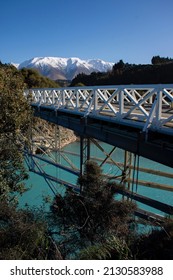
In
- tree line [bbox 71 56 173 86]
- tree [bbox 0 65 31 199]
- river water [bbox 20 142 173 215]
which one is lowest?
river water [bbox 20 142 173 215]

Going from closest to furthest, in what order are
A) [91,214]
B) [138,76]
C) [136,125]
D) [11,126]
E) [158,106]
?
1. [158,106]
2. [136,125]
3. [91,214]
4. [11,126]
5. [138,76]

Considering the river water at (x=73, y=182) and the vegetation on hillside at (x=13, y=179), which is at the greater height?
the vegetation on hillside at (x=13, y=179)

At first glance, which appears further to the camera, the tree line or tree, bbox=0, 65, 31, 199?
the tree line

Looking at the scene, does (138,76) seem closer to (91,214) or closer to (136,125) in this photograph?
(136,125)

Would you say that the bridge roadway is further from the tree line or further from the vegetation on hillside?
the tree line

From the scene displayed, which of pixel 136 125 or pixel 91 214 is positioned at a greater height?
pixel 136 125

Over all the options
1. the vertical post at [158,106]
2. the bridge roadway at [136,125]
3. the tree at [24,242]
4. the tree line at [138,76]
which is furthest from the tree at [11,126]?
the tree line at [138,76]

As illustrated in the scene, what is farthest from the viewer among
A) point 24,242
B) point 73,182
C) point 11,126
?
point 73,182

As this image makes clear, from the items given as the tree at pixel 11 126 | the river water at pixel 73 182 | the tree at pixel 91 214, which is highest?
the tree at pixel 11 126

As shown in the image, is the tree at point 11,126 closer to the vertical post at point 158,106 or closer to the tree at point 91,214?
the tree at point 91,214

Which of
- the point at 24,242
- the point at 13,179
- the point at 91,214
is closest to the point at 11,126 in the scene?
the point at 13,179

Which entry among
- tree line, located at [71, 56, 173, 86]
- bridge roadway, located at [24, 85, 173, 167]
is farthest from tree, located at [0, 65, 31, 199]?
tree line, located at [71, 56, 173, 86]

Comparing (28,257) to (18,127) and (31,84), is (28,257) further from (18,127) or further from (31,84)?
(31,84)
